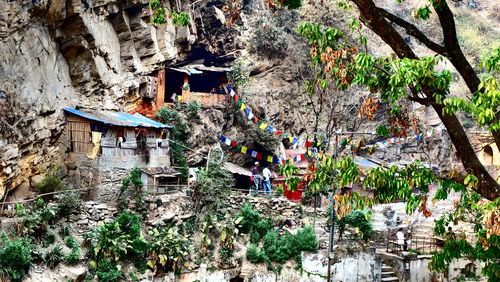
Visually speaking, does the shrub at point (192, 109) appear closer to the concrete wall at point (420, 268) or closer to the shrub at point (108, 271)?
the shrub at point (108, 271)

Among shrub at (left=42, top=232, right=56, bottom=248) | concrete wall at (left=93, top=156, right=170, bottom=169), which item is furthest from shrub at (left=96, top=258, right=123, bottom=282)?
concrete wall at (left=93, top=156, right=170, bottom=169)

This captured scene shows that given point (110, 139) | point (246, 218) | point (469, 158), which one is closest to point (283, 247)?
point (246, 218)

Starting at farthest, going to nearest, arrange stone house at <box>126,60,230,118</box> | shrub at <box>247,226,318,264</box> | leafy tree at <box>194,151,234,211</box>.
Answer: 1. stone house at <box>126,60,230,118</box>
2. leafy tree at <box>194,151,234,211</box>
3. shrub at <box>247,226,318,264</box>

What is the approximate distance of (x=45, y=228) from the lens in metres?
16.8

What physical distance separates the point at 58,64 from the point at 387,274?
1663 centimetres

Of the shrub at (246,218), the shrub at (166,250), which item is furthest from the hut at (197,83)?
the shrub at (166,250)

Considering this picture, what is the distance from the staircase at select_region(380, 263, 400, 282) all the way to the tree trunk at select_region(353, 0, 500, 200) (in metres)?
14.8

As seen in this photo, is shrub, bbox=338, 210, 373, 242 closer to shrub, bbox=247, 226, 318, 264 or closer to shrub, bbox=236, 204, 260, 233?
shrub, bbox=247, 226, 318, 264

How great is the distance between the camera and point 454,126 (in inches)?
276

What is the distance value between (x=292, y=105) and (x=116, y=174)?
551 inches

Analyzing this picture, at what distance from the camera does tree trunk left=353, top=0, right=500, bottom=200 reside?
6895 mm

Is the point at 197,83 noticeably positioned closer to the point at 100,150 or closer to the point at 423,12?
the point at 100,150

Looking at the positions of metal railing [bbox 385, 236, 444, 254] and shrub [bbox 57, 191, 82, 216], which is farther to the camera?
metal railing [bbox 385, 236, 444, 254]

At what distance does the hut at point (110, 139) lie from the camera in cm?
1980
